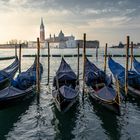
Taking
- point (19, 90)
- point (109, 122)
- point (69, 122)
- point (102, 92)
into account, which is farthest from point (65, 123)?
point (19, 90)

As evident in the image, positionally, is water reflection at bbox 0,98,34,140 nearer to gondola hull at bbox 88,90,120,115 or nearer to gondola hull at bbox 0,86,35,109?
gondola hull at bbox 0,86,35,109

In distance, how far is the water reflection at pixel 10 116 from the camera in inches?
525

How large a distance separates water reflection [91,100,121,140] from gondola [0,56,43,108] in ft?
13.0

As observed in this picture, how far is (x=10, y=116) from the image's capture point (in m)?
15.3

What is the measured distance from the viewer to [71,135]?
12555 mm

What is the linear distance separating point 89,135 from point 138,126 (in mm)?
2558

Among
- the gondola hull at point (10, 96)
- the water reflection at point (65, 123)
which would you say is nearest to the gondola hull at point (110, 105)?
the water reflection at point (65, 123)

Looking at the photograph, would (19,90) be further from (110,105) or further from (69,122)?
(110,105)

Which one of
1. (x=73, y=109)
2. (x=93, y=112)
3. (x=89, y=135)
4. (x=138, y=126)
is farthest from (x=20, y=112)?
(x=138, y=126)

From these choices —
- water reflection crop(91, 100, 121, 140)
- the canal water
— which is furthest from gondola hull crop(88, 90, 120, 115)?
the canal water

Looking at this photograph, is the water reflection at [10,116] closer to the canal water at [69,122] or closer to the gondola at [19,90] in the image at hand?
the canal water at [69,122]

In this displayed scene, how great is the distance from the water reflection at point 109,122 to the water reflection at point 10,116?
3.93m

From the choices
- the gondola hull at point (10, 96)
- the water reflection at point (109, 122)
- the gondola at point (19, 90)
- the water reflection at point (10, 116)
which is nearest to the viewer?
the water reflection at point (109, 122)

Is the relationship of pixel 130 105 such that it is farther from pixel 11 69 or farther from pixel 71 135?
pixel 11 69
